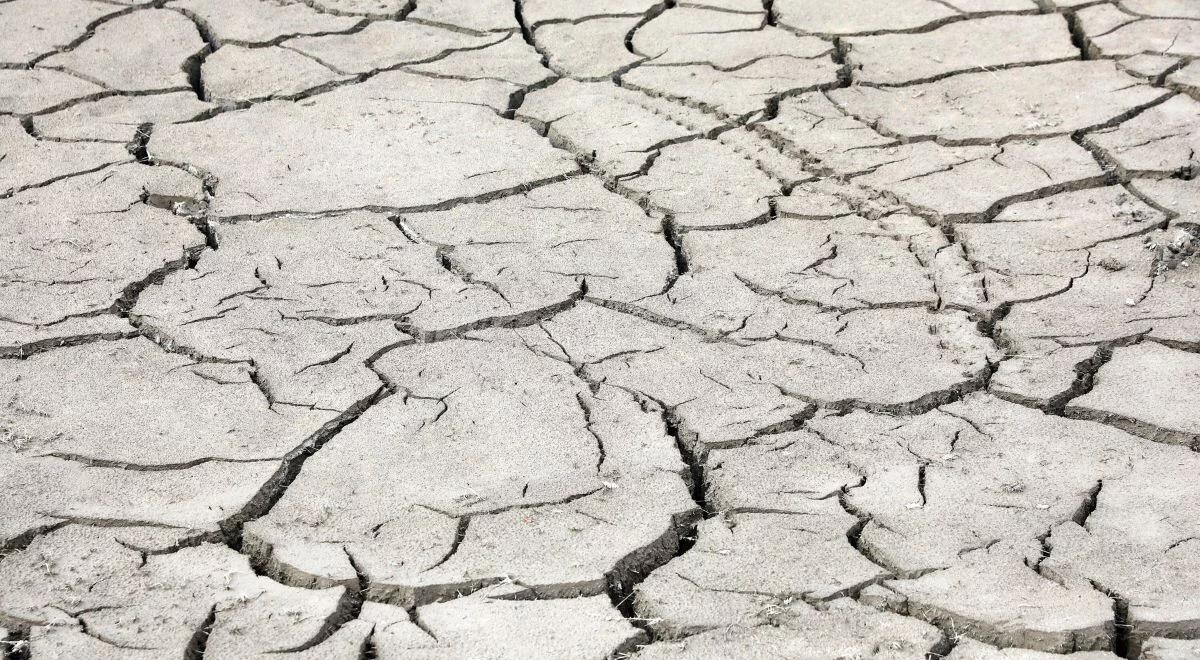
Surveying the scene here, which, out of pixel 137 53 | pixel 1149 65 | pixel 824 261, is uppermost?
pixel 1149 65

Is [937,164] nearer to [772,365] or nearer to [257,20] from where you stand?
[772,365]

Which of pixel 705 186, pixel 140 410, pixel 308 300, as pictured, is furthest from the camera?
pixel 705 186

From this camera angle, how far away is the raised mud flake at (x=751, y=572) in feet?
6.68

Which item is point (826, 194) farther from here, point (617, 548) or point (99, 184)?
point (99, 184)

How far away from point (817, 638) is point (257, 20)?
3118 mm

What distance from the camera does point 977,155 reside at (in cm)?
348

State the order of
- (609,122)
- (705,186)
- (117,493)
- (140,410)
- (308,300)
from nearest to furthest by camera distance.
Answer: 1. (117,493)
2. (140,410)
3. (308,300)
4. (705,186)
5. (609,122)

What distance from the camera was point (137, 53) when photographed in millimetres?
4121

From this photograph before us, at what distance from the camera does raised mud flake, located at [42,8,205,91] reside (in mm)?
3963

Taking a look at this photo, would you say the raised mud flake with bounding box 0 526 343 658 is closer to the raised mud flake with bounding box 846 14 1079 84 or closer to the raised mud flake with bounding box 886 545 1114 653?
the raised mud flake with bounding box 886 545 1114 653

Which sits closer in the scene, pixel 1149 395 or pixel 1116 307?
pixel 1149 395

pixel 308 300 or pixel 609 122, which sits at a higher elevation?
pixel 609 122

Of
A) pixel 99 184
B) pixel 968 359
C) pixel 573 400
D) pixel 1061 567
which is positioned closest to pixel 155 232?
pixel 99 184

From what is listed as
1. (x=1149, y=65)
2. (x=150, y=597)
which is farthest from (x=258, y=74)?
(x=1149, y=65)
